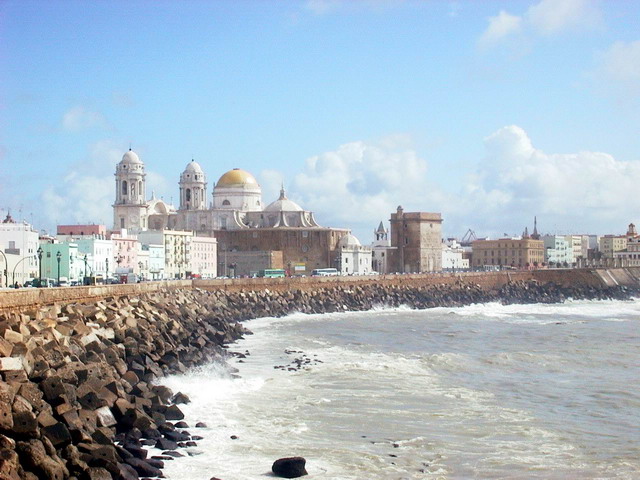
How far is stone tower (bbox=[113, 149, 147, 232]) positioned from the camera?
256 ft

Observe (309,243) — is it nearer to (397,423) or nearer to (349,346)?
(349,346)

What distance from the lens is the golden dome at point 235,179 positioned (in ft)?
287

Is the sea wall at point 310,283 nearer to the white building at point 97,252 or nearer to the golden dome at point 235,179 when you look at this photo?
the white building at point 97,252

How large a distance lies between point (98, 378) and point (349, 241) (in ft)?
222

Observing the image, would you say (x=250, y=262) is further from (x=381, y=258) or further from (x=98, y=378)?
(x=98, y=378)

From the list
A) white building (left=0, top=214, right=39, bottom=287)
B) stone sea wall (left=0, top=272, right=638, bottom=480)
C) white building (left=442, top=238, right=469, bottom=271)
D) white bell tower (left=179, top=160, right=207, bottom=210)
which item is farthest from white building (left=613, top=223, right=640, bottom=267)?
stone sea wall (left=0, top=272, right=638, bottom=480)

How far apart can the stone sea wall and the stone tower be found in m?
41.1

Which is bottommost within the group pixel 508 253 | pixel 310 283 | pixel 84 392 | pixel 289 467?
pixel 289 467

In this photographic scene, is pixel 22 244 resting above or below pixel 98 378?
above

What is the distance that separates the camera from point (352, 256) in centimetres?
8281

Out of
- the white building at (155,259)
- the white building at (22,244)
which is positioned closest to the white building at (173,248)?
the white building at (155,259)

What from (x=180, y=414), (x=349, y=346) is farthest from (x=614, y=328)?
(x=180, y=414)

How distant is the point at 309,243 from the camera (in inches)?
3241

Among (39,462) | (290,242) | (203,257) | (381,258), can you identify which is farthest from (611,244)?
(39,462)
